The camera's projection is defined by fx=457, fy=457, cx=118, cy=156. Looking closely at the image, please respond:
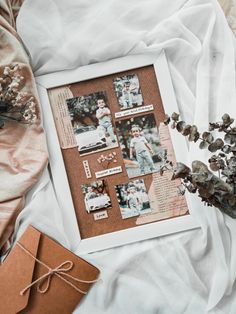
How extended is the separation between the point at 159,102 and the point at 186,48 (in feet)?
0.41

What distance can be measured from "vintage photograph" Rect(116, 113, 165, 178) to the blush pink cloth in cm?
16

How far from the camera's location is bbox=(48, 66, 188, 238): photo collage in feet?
3.02

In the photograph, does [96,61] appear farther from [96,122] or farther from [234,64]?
[234,64]

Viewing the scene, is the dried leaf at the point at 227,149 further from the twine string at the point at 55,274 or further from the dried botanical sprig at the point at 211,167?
the twine string at the point at 55,274

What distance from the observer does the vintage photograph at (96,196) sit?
922 millimetres

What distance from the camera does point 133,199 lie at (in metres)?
0.92

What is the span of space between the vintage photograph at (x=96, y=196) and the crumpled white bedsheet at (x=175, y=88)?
0.07 meters

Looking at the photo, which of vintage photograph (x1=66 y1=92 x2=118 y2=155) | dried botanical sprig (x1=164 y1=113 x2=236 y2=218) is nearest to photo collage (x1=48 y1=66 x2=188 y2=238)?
vintage photograph (x1=66 y1=92 x2=118 y2=155)

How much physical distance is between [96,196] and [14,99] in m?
0.26

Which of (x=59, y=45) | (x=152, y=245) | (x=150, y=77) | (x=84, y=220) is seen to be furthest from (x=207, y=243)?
(x=59, y=45)

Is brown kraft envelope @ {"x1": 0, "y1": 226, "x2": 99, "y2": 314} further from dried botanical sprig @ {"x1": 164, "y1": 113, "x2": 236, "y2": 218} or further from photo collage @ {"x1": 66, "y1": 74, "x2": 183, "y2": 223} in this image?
dried botanical sprig @ {"x1": 164, "y1": 113, "x2": 236, "y2": 218}

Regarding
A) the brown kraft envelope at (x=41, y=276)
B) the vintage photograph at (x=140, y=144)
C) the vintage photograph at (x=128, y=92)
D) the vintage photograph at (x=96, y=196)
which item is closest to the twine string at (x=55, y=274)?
the brown kraft envelope at (x=41, y=276)

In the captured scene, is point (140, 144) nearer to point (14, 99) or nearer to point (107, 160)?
point (107, 160)

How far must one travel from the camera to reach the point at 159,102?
0.94 metres
